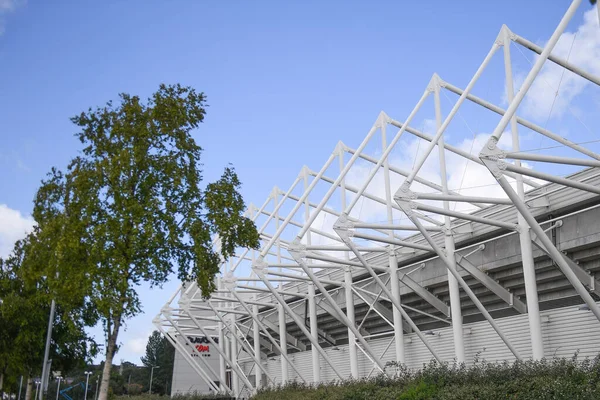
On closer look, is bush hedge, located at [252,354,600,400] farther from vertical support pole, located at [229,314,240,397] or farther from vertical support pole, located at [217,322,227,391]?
vertical support pole, located at [217,322,227,391]

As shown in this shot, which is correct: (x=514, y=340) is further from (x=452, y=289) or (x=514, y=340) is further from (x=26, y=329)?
(x=26, y=329)

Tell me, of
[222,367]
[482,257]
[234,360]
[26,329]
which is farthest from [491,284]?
[222,367]

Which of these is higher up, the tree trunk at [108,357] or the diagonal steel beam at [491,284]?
the diagonal steel beam at [491,284]

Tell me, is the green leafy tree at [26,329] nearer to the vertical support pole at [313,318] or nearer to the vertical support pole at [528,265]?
the vertical support pole at [313,318]

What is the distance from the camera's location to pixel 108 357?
2497 centimetres

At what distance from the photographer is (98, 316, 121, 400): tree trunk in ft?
81.3

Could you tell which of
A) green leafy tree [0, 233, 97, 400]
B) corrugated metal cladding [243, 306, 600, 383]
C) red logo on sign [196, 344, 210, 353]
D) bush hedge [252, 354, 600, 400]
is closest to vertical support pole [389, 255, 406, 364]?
corrugated metal cladding [243, 306, 600, 383]

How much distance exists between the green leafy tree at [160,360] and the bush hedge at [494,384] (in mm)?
99972

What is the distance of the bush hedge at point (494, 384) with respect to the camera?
733 inches

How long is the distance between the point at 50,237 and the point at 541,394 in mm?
17827

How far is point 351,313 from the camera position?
42562mm

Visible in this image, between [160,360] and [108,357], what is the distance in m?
124

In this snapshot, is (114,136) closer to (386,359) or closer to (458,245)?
(458,245)

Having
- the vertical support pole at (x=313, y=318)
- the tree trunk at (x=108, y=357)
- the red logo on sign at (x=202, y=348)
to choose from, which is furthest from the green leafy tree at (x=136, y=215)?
the red logo on sign at (x=202, y=348)
